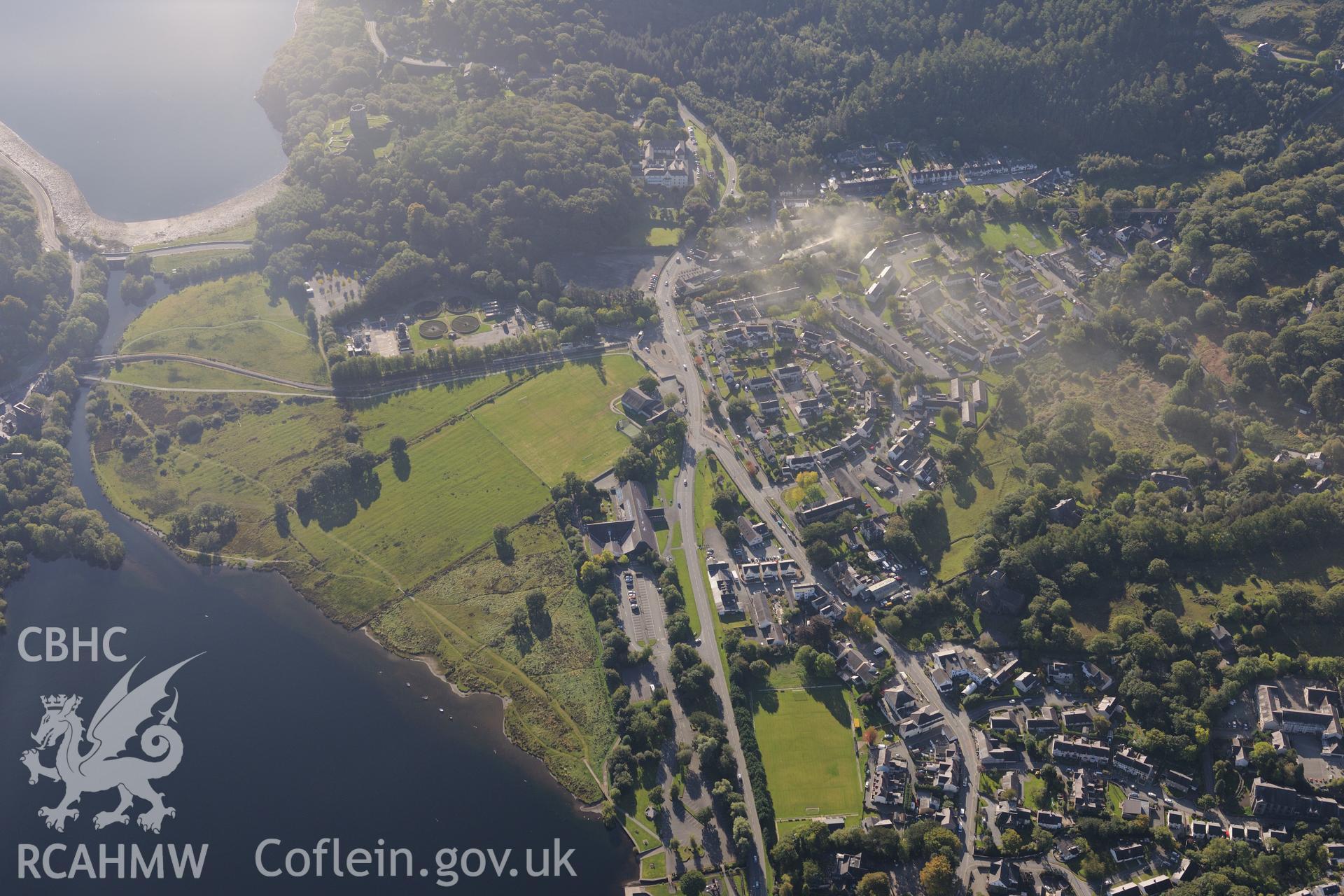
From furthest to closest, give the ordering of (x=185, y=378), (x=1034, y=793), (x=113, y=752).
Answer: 1. (x=185, y=378)
2. (x=113, y=752)
3. (x=1034, y=793)

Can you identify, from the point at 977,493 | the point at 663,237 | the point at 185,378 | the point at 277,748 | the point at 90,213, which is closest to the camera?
the point at 277,748

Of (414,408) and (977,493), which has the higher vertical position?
(414,408)

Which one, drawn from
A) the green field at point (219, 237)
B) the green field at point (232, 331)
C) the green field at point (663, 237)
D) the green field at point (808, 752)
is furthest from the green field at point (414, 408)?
the green field at point (808, 752)

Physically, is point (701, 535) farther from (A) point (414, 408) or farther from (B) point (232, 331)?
(B) point (232, 331)

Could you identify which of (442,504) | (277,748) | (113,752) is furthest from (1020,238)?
(113,752)

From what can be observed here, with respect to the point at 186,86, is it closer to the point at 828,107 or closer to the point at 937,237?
the point at 828,107

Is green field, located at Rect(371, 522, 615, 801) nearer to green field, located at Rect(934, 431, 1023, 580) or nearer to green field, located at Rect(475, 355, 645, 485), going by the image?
green field, located at Rect(475, 355, 645, 485)
